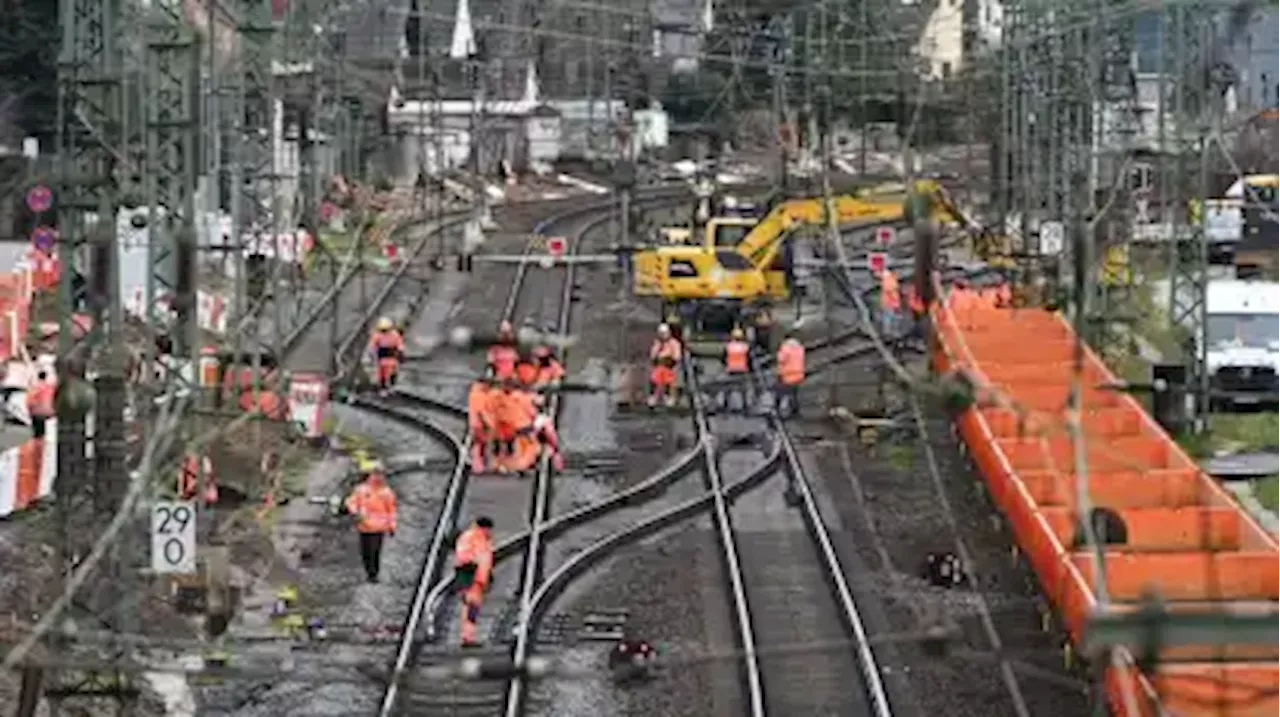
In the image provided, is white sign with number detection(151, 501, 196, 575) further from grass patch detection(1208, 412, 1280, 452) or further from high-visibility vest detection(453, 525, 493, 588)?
grass patch detection(1208, 412, 1280, 452)

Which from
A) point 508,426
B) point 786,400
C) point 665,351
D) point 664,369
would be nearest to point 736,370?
point 786,400

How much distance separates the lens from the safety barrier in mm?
17844

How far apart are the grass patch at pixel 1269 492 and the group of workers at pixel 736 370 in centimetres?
481

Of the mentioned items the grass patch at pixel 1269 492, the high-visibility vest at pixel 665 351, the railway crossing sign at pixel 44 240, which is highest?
the railway crossing sign at pixel 44 240

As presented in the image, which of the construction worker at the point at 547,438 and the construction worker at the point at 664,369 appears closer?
the construction worker at the point at 547,438

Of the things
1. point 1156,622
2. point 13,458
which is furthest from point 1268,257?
point 1156,622

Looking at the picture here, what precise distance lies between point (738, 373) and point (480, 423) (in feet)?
20.0

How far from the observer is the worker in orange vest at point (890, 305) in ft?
95.3

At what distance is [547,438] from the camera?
67.8ft

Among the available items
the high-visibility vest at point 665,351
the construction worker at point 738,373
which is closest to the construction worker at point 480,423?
the high-visibility vest at point 665,351

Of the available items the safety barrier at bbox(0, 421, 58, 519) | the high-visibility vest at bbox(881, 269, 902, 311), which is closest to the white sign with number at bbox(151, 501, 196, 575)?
the safety barrier at bbox(0, 421, 58, 519)

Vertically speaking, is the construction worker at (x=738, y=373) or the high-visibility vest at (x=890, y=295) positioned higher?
the high-visibility vest at (x=890, y=295)

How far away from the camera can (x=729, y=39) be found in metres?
56.4

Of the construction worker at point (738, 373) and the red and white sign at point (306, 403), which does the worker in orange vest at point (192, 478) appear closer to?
the red and white sign at point (306, 403)
